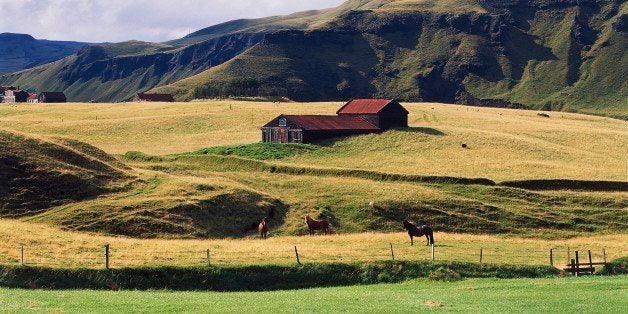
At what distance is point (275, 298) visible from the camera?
31953mm

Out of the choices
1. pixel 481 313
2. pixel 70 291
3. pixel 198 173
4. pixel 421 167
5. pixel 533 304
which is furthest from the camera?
pixel 421 167

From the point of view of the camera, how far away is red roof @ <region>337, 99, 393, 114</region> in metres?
107

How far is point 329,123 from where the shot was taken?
102 meters

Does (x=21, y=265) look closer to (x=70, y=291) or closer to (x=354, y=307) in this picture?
(x=70, y=291)

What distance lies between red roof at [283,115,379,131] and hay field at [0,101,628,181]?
3723mm

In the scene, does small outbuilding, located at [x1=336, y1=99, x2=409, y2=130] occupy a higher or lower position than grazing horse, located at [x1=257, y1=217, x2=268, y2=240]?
higher

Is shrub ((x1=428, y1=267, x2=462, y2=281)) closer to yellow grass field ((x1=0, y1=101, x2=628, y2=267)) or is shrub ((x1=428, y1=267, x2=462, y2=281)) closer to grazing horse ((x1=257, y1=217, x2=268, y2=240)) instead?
yellow grass field ((x1=0, y1=101, x2=628, y2=267))

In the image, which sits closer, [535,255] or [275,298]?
[275,298]

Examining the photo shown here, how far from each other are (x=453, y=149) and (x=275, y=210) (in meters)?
35.3

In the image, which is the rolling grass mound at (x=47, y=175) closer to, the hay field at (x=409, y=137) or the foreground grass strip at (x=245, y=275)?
the hay field at (x=409, y=137)

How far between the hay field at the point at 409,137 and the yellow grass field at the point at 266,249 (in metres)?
25.1

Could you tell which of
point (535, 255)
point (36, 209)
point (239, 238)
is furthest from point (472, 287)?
point (36, 209)

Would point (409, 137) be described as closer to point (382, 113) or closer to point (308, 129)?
point (382, 113)

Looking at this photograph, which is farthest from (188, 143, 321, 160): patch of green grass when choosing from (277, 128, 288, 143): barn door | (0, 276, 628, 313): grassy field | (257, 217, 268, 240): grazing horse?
(0, 276, 628, 313): grassy field
